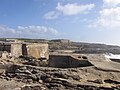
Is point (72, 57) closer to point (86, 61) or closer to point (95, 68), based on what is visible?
point (86, 61)

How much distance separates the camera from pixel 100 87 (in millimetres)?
11469

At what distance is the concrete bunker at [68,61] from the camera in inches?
602

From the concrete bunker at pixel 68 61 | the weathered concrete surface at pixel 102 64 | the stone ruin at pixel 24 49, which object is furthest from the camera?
the stone ruin at pixel 24 49

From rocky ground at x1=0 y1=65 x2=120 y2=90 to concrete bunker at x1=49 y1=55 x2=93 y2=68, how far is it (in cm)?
160

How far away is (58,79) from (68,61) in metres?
3.93

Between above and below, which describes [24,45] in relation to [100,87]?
above

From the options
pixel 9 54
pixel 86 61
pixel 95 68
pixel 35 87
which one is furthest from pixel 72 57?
pixel 9 54

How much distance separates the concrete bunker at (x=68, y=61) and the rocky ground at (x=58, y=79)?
1595mm

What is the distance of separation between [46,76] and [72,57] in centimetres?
349

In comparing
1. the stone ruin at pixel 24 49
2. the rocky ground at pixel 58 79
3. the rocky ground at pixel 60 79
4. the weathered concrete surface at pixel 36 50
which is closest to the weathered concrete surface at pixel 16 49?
the stone ruin at pixel 24 49

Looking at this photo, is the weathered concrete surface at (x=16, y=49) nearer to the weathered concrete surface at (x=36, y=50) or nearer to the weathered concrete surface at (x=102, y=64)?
the weathered concrete surface at (x=36, y=50)

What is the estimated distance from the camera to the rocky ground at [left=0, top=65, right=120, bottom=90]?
461 inches

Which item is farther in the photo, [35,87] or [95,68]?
[95,68]

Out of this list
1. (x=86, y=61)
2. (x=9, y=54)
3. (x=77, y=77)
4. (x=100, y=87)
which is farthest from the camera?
(x=9, y=54)
